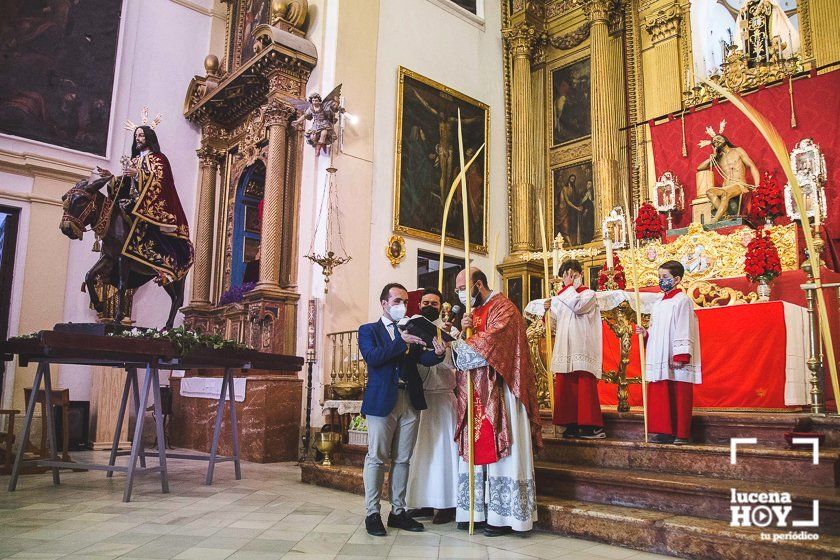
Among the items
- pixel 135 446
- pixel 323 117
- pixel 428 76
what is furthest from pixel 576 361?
pixel 428 76

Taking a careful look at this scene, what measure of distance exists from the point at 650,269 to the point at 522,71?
576cm

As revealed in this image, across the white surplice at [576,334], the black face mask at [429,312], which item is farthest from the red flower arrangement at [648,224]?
the black face mask at [429,312]

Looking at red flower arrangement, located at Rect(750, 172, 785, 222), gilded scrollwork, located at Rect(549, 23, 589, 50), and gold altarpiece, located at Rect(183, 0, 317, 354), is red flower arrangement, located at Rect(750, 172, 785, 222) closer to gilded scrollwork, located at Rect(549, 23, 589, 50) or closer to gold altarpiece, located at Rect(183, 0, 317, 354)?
gilded scrollwork, located at Rect(549, 23, 589, 50)

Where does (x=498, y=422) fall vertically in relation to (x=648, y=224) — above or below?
below

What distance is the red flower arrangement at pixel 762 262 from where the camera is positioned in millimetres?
6992

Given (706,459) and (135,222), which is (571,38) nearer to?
(135,222)

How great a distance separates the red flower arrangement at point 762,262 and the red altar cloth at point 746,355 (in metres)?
0.46

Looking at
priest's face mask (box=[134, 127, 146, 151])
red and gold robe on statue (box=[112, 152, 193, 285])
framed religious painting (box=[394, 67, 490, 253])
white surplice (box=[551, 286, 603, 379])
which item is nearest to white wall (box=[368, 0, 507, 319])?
framed religious painting (box=[394, 67, 490, 253])

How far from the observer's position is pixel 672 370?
5203mm

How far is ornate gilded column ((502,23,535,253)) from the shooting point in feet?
41.7

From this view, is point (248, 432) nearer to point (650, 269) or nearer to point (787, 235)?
point (650, 269)

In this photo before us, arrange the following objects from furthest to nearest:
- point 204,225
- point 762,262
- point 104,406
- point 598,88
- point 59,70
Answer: point 204,225, point 598,88, point 59,70, point 104,406, point 762,262

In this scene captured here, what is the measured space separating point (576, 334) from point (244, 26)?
985 centimetres

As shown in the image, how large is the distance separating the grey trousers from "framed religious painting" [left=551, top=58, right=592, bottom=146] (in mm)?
9423
